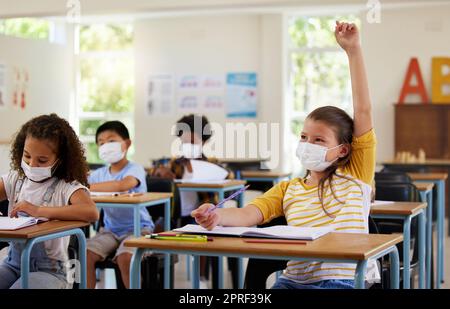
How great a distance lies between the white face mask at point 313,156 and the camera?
2.48 meters

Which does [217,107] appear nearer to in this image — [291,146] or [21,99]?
[291,146]

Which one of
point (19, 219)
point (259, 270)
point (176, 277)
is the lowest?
point (176, 277)

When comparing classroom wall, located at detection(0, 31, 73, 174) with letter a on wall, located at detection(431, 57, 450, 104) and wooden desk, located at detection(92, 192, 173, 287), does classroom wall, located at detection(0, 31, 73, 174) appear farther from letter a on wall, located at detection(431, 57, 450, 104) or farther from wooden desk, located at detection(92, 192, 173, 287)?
wooden desk, located at detection(92, 192, 173, 287)

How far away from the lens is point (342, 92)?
35.3 ft

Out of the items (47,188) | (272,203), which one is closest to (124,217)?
(47,188)

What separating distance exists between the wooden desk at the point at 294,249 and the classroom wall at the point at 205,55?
28.1ft

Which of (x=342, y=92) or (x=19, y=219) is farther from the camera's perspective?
(x=342, y=92)

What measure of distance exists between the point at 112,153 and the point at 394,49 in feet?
22.4

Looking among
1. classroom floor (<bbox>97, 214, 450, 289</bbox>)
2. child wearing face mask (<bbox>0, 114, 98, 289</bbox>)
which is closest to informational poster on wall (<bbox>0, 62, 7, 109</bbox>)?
classroom floor (<bbox>97, 214, 450, 289</bbox>)

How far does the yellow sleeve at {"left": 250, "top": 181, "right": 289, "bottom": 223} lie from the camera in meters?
2.51

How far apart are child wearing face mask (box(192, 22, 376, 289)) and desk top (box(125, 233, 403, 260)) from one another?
0.18 meters

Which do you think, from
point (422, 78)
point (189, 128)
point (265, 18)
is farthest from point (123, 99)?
point (189, 128)

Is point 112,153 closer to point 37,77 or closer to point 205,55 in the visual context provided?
point 37,77

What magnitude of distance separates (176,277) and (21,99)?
4.81m
